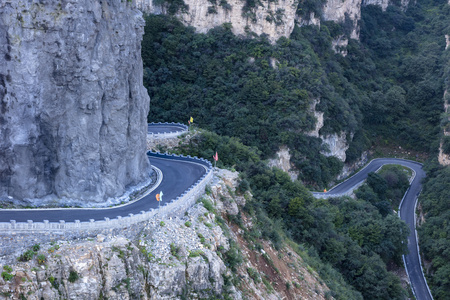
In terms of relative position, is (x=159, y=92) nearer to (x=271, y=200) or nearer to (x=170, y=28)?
(x=170, y=28)

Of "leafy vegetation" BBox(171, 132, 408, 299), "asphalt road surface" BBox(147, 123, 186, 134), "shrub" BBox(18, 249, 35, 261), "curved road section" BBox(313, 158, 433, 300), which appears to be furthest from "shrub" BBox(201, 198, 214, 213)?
"curved road section" BBox(313, 158, 433, 300)

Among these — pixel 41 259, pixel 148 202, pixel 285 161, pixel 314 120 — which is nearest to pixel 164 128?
pixel 285 161

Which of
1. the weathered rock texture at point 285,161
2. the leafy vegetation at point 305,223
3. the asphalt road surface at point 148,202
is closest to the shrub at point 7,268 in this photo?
the asphalt road surface at point 148,202

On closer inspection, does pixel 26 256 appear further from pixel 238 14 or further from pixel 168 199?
pixel 238 14

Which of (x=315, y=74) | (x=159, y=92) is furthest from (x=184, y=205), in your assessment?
(x=315, y=74)

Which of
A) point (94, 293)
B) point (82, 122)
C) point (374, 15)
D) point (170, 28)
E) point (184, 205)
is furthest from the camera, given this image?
point (374, 15)

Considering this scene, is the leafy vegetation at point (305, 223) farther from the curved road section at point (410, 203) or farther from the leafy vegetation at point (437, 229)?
the leafy vegetation at point (437, 229)
